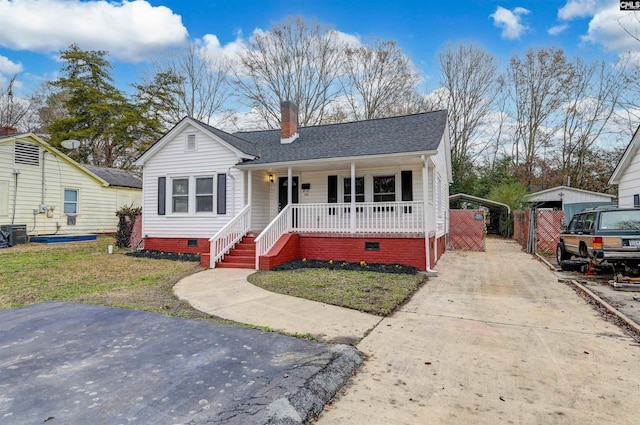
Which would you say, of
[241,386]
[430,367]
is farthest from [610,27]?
[241,386]

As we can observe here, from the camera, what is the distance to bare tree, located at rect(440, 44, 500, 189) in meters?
28.3

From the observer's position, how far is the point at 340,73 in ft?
90.7

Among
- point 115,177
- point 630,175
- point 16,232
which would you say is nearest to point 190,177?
point 16,232

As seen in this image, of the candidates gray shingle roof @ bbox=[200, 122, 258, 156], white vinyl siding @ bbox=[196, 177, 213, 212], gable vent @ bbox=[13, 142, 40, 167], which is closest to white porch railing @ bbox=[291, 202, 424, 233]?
gray shingle roof @ bbox=[200, 122, 258, 156]

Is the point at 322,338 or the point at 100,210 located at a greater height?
the point at 100,210

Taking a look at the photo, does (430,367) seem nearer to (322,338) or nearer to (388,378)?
(388,378)

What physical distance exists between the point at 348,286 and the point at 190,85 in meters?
26.2

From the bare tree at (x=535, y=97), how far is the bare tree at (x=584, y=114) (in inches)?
24.7

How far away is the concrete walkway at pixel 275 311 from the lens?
4.61 metres

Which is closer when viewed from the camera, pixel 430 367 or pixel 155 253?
pixel 430 367

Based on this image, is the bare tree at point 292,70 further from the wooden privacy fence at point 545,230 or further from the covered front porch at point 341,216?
the wooden privacy fence at point 545,230

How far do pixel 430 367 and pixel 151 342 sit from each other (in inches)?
120

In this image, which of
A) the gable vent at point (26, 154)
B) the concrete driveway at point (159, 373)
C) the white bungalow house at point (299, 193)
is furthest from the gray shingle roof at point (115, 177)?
the concrete driveway at point (159, 373)

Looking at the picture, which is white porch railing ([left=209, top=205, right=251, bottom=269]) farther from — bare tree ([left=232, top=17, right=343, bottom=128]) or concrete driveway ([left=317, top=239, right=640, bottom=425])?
bare tree ([left=232, top=17, right=343, bottom=128])
